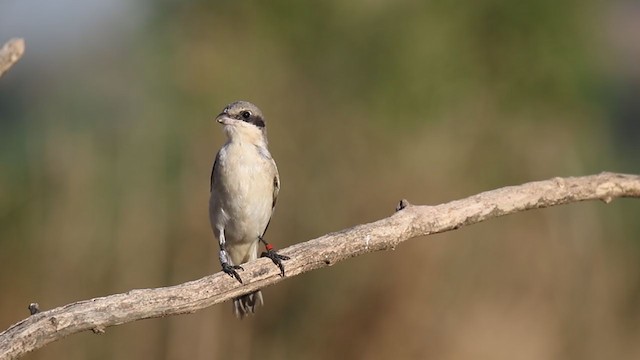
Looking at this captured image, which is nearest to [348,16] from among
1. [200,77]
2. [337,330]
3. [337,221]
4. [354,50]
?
[354,50]

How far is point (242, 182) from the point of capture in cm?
546

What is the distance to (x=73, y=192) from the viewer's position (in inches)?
281

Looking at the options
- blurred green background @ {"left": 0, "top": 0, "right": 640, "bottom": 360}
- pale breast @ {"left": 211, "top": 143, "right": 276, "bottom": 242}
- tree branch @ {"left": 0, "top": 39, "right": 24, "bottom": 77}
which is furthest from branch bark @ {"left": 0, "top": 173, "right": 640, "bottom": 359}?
blurred green background @ {"left": 0, "top": 0, "right": 640, "bottom": 360}

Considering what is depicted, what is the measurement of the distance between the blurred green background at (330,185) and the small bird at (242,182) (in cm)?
137

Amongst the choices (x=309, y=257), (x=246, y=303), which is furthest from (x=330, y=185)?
(x=309, y=257)

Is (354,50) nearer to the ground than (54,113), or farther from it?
farther from it

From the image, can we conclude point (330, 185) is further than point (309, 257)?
Yes

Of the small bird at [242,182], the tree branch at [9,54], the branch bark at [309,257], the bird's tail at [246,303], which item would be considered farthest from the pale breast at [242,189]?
the tree branch at [9,54]

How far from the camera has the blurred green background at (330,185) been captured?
7090mm

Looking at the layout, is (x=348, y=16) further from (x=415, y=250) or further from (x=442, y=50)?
(x=415, y=250)

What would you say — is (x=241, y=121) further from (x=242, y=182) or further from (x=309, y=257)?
(x=309, y=257)

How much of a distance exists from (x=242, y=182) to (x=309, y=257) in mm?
1331

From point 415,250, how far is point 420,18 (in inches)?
107

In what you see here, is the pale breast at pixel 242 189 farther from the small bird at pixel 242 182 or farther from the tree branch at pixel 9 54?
the tree branch at pixel 9 54
